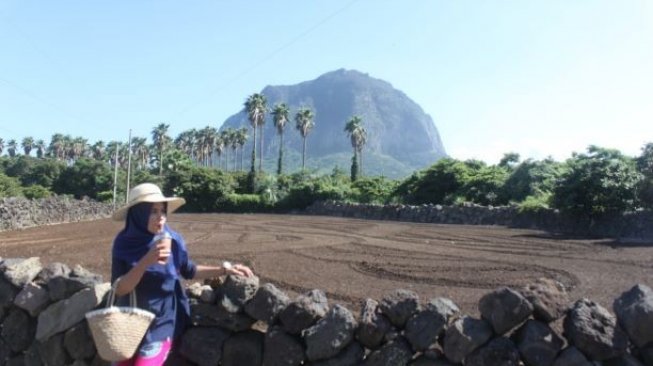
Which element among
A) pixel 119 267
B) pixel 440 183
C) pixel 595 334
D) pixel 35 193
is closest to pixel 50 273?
pixel 119 267

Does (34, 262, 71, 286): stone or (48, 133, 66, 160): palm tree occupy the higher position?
(48, 133, 66, 160): palm tree

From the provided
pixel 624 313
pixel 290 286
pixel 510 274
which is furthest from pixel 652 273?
pixel 624 313

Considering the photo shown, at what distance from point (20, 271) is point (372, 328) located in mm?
3475

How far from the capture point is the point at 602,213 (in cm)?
2662

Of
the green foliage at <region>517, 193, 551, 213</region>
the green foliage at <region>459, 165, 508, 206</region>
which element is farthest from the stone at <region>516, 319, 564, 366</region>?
the green foliage at <region>459, 165, 508, 206</region>

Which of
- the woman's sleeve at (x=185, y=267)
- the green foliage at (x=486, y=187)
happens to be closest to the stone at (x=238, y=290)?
the woman's sleeve at (x=185, y=267)

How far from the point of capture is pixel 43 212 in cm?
3312

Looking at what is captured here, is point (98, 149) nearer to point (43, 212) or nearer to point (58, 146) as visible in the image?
point (58, 146)

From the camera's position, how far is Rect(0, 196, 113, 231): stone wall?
28.0 meters

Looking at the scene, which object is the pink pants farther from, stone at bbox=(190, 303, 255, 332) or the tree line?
the tree line

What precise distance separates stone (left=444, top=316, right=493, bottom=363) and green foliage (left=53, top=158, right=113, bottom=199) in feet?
243

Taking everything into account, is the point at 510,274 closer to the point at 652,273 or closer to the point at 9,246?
the point at 652,273

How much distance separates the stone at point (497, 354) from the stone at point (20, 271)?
161 inches

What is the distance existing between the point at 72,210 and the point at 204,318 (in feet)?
123
